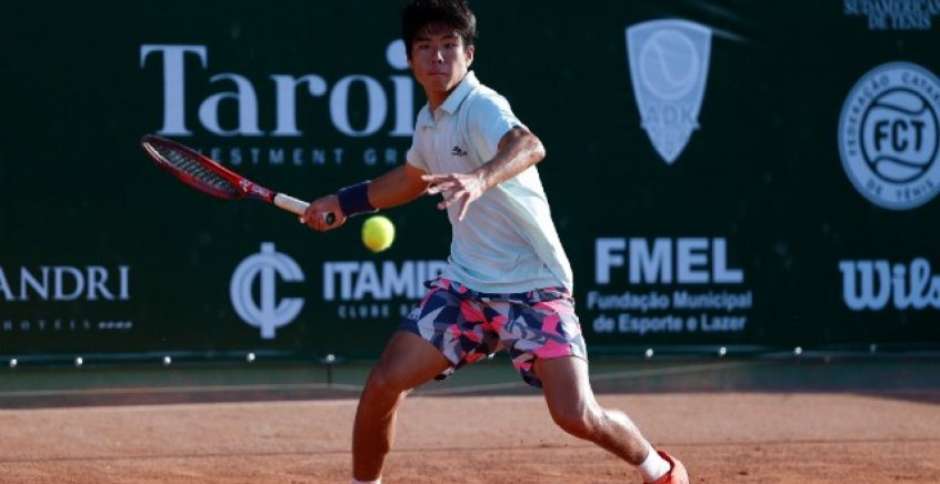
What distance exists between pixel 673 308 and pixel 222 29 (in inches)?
106

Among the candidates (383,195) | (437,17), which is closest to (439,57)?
(437,17)

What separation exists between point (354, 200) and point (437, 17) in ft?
2.43

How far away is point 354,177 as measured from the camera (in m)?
8.78

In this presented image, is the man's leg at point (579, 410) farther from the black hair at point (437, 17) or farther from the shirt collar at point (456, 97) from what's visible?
the black hair at point (437, 17)

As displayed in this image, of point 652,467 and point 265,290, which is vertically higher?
point 265,290

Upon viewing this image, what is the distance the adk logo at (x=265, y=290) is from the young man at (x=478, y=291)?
3357 millimetres

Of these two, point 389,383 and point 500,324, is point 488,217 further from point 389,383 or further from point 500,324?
point 389,383

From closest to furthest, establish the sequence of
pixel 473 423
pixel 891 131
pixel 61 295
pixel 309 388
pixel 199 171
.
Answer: pixel 199 171 → pixel 473 423 → pixel 61 295 → pixel 309 388 → pixel 891 131

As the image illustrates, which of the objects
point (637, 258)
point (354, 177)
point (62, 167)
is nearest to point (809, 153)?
point (637, 258)

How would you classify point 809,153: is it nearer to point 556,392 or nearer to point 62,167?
point 62,167

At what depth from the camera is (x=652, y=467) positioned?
216 inches

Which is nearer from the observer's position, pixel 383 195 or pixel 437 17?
pixel 437 17

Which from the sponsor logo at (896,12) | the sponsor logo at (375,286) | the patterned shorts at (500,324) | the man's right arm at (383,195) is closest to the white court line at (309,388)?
the sponsor logo at (375,286)

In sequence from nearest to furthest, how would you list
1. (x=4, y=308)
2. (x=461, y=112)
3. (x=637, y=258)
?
(x=461, y=112) → (x=4, y=308) → (x=637, y=258)
